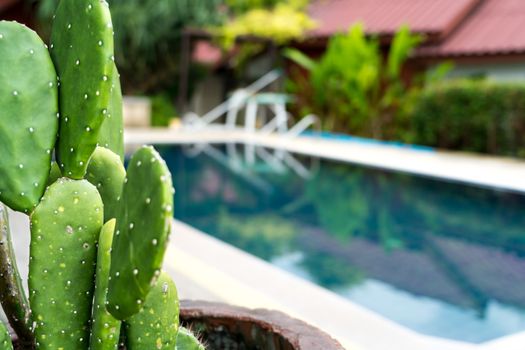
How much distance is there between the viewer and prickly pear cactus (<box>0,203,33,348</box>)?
8.04 feet

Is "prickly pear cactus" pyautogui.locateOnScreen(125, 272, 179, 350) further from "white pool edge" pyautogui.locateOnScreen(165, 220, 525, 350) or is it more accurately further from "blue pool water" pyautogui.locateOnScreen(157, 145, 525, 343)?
"blue pool water" pyautogui.locateOnScreen(157, 145, 525, 343)

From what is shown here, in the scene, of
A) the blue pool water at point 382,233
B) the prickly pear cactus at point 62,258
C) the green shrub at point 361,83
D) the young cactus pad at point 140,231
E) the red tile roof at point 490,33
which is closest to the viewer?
the young cactus pad at point 140,231

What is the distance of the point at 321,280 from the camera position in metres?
6.14

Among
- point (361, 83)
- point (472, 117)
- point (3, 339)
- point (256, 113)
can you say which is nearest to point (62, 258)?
point (3, 339)

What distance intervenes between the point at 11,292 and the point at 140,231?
39.4 inches

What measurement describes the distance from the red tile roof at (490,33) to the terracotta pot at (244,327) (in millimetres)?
12783

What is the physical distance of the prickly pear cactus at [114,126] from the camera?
2.53 m

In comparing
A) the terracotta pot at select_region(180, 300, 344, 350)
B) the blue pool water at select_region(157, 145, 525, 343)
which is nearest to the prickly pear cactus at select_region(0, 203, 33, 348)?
the terracotta pot at select_region(180, 300, 344, 350)

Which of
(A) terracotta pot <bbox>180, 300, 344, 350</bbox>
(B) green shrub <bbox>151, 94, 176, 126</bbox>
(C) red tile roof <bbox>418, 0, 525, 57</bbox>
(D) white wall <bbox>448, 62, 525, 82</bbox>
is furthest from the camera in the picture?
(B) green shrub <bbox>151, 94, 176, 126</bbox>

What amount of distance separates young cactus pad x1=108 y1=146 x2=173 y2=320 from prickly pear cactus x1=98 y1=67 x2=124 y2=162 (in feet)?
2.18

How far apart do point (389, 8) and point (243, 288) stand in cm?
1511

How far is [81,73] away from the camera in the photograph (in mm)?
2057

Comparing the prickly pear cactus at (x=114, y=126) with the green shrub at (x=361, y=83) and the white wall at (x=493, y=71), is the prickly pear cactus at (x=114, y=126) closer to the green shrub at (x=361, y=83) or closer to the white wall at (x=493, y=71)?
the green shrub at (x=361, y=83)

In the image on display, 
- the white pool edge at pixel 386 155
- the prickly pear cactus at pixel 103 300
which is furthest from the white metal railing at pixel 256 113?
the prickly pear cactus at pixel 103 300
